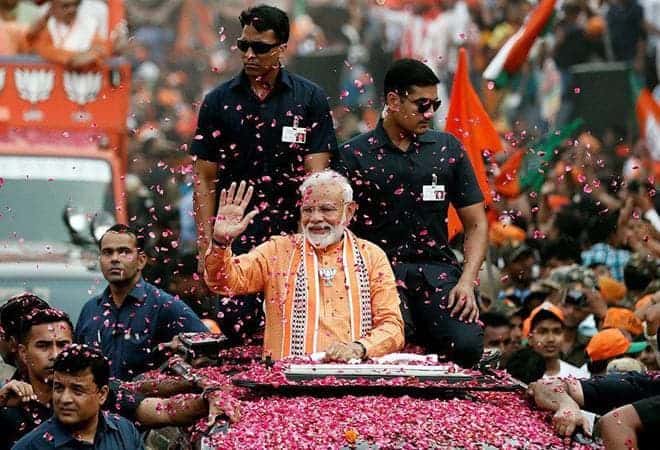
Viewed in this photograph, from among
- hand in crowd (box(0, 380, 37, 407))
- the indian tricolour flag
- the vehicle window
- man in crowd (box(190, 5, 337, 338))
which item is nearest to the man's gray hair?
man in crowd (box(190, 5, 337, 338))

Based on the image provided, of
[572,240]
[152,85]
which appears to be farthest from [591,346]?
[152,85]

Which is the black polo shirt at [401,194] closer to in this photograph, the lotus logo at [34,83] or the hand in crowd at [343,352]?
the hand in crowd at [343,352]

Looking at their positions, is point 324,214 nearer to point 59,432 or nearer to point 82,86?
point 59,432

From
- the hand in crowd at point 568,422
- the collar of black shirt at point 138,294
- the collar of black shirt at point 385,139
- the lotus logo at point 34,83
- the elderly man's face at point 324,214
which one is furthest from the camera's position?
the lotus logo at point 34,83

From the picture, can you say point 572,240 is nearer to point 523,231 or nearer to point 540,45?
point 523,231

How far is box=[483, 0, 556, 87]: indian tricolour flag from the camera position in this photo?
59.9 ft

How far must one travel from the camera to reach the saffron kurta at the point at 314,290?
11094mm

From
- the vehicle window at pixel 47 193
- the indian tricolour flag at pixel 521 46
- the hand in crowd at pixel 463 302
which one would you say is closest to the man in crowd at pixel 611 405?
the hand in crowd at pixel 463 302

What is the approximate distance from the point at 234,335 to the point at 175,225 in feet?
23.6

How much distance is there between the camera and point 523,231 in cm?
2098

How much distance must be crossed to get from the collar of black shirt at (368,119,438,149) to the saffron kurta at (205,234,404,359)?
100 cm

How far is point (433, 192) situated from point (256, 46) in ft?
4.55

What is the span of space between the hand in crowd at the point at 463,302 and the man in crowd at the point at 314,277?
1.77ft

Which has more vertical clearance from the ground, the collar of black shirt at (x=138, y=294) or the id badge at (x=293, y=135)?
the id badge at (x=293, y=135)
